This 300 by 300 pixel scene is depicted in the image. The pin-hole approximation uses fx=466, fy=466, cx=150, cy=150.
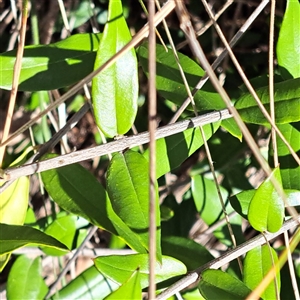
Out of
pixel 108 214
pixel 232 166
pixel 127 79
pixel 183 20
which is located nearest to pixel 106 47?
pixel 127 79

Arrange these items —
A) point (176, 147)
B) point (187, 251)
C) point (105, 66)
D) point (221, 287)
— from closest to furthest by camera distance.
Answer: point (105, 66) < point (221, 287) < point (176, 147) < point (187, 251)

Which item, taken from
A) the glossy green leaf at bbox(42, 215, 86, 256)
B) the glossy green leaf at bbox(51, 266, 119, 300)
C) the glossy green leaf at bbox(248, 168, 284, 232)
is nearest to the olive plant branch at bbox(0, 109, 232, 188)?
the glossy green leaf at bbox(248, 168, 284, 232)

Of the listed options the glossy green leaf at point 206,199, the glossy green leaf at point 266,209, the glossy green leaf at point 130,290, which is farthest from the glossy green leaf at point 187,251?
the glossy green leaf at point 130,290

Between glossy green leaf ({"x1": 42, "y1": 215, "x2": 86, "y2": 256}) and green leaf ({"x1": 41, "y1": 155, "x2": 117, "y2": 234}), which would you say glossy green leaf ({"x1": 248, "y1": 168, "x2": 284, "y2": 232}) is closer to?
green leaf ({"x1": 41, "y1": 155, "x2": 117, "y2": 234})

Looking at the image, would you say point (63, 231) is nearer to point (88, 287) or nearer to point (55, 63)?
point (88, 287)

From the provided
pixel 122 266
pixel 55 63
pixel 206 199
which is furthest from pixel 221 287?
pixel 55 63

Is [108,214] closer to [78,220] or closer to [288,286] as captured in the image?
[78,220]
